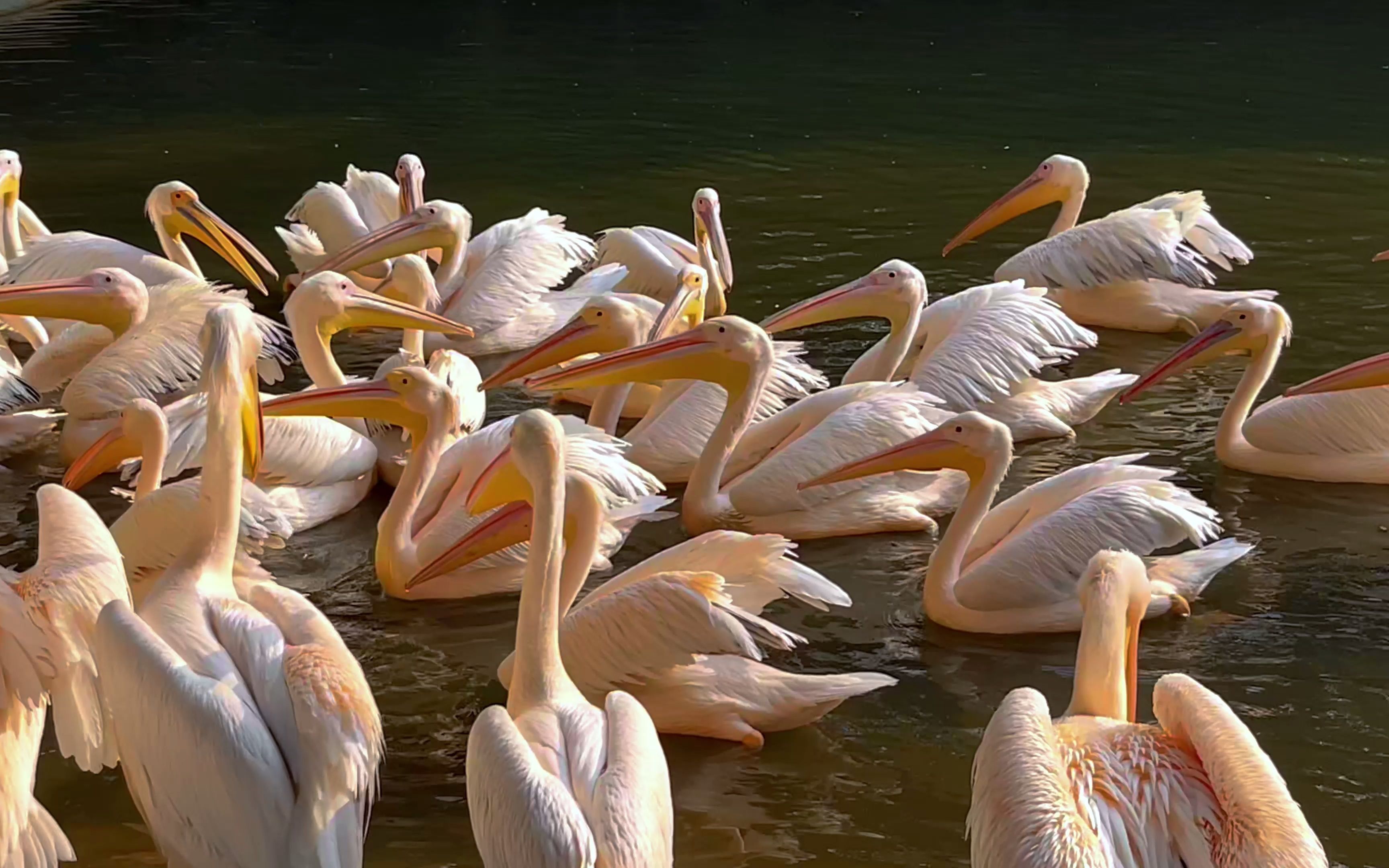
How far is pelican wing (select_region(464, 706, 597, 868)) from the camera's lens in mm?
2672

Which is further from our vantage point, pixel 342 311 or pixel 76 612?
pixel 342 311

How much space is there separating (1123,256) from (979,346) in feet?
5.25

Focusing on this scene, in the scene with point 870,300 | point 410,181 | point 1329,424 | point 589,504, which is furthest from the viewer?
point 410,181

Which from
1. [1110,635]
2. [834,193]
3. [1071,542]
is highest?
[1110,635]

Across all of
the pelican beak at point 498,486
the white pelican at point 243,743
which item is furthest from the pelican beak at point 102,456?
the white pelican at point 243,743

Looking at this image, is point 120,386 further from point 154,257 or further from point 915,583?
point 915,583

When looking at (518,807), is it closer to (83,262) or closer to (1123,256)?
(83,262)

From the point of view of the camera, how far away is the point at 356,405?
4926 millimetres

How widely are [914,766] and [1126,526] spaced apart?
91 cm

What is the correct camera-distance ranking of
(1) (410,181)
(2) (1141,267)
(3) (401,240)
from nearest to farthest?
(2) (1141,267) → (3) (401,240) → (1) (410,181)

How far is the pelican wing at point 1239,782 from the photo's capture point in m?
2.50

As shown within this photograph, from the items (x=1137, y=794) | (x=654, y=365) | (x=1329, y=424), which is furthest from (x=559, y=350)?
(x=1137, y=794)

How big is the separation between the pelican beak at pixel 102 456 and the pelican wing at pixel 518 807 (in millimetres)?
2302

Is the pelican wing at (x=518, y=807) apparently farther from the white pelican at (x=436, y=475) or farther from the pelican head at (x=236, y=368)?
the white pelican at (x=436, y=475)
